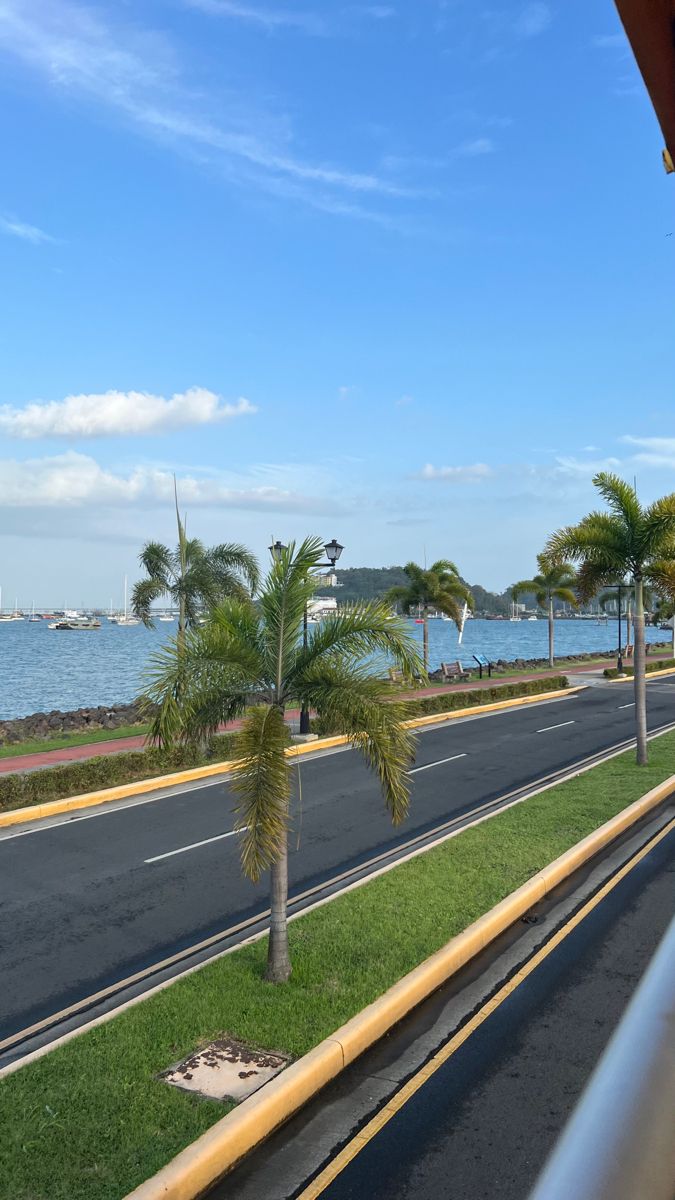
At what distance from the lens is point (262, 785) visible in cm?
763

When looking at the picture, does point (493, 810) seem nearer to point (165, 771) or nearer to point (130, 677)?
point (165, 771)

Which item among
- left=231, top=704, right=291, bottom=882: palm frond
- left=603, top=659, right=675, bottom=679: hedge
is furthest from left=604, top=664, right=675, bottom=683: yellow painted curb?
left=231, top=704, right=291, bottom=882: palm frond

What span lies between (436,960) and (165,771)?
11.2 m

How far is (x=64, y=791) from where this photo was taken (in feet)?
54.0

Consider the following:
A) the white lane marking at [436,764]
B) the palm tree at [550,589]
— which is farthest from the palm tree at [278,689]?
the palm tree at [550,589]

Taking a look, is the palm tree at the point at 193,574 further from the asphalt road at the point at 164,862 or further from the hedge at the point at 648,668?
the hedge at the point at 648,668

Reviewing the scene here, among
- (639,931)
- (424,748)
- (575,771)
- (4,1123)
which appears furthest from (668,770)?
(4,1123)

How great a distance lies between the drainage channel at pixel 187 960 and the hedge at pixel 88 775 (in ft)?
12.7

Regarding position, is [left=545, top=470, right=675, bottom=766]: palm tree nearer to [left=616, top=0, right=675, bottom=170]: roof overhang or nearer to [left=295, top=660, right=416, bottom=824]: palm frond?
[left=295, top=660, right=416, bottom=824]: palm frond

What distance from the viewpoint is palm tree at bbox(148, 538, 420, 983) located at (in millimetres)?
7730

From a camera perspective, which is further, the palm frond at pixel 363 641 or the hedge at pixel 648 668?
the hedge at pixel 648 668

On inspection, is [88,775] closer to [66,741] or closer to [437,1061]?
[66,741]

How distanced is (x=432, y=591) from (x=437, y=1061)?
3747cm

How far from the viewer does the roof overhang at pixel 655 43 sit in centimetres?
180
